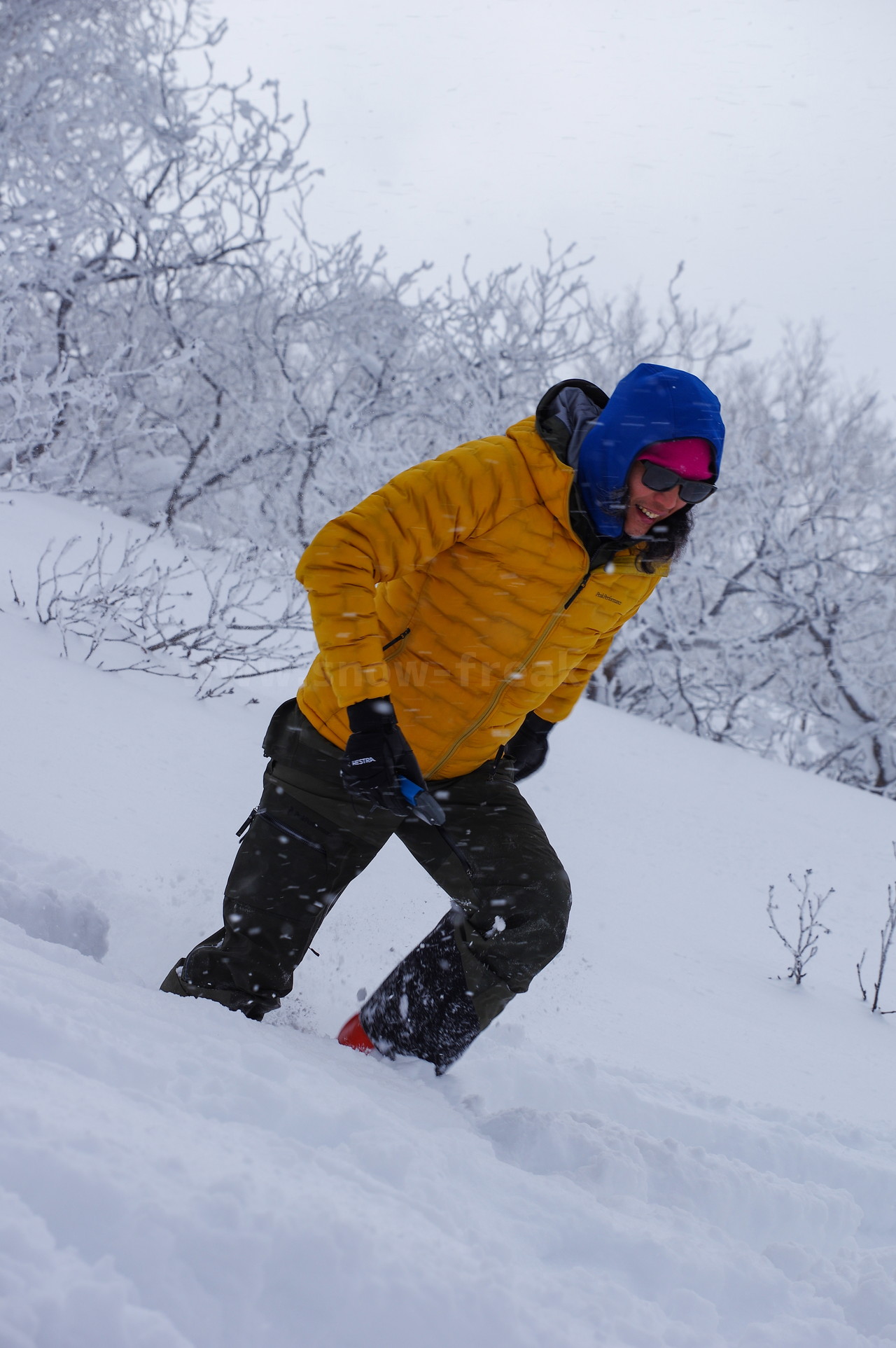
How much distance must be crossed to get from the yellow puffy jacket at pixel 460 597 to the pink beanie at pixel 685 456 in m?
0.17

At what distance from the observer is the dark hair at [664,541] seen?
182cm

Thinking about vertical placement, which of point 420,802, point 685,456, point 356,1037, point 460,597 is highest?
point 685,456

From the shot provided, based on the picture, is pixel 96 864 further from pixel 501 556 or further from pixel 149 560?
pixel 149 560

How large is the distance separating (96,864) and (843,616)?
344 inches

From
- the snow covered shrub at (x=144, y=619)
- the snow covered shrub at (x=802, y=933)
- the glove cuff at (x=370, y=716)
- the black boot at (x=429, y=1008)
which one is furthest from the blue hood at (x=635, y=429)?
the snow covered shrub at (x=144, y=619)

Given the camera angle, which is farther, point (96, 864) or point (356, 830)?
point (96, 864)

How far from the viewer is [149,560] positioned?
5973mm

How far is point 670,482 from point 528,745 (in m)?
0.86

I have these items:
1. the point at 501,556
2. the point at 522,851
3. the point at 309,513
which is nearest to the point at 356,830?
the point at 522,851

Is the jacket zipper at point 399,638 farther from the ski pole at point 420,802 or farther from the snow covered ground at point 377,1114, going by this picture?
the snow covered ground at point 377,1114

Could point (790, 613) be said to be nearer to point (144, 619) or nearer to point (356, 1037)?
point (144, 619)

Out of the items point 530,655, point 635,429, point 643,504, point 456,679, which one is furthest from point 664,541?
point 456,679

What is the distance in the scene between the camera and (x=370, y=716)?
5.42 ft

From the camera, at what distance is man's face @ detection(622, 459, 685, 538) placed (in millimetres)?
1715
